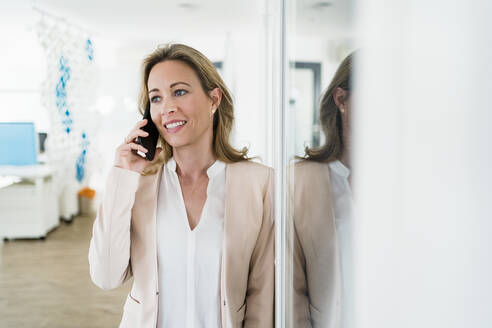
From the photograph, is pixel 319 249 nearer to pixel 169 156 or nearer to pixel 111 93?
pixel 169 156

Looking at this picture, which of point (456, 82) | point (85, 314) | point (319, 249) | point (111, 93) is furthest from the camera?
point (111, 93)

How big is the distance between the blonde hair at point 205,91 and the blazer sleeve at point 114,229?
0.08 metres

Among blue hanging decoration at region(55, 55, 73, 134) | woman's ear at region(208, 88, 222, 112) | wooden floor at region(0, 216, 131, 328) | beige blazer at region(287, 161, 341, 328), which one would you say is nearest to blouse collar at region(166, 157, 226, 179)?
woman's ear at region(208, 88, 222, 112)

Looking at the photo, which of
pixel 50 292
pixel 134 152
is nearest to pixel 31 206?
pixel 50 292

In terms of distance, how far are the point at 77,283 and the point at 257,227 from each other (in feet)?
6.47

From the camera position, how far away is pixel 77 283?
92.3 inches

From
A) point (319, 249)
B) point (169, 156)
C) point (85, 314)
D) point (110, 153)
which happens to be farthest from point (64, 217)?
point (319, 249)

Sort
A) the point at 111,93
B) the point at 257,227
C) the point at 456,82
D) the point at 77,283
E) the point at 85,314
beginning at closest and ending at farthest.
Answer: the point at 456,82 < the point at 257,227 < the point at 85,314 < the point at 77,283 < the point at 111,93

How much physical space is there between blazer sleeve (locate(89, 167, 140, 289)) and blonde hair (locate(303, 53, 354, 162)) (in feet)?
1.86

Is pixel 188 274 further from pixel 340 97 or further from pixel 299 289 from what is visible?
pixel 340 97

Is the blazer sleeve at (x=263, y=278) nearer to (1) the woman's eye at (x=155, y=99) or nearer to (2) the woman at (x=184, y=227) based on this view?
(2) the woman at (x=184, y=227)

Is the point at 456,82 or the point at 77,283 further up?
the point at 456,82

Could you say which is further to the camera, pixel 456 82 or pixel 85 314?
pixel 85 314

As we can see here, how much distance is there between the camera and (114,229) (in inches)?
30.2
